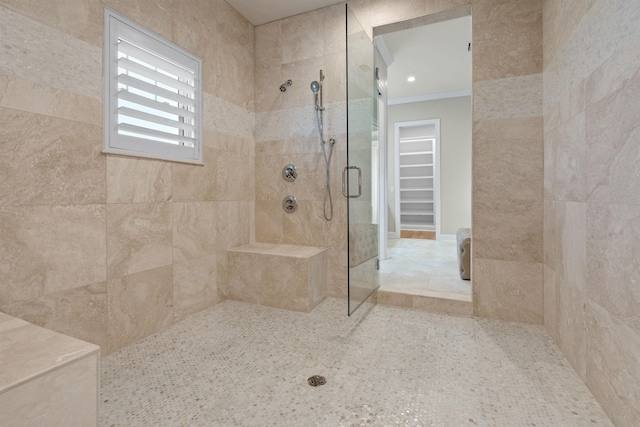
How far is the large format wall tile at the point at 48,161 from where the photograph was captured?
4.41 ft

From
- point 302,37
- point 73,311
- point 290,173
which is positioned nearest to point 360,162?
point 290,173

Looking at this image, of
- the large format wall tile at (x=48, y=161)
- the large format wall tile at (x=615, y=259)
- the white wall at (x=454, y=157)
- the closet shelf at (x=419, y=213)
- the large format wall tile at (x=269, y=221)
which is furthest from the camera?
the closet shelf at (x=419, y=213)

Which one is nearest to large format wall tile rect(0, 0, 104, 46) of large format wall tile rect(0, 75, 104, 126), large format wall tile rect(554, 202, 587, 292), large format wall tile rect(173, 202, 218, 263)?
large format wall tile rect(0, 75, 104, 126)

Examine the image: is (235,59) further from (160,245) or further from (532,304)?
(532,304)

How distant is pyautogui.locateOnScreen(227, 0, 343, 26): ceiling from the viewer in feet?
8.55

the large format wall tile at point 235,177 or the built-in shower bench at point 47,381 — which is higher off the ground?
the large format wall tile at point 235,177

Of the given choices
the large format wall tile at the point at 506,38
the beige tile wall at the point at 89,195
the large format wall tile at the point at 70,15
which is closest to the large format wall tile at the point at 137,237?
the beige tile wall at the point at 89,195

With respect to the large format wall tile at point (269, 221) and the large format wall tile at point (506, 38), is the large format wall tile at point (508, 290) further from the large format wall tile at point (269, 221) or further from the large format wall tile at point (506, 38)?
the large format wall tile at point (269, 221)

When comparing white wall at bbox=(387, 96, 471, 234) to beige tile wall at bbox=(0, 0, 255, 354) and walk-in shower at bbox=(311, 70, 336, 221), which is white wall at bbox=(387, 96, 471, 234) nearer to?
walk-in shower at bbox=(311, 70, 336, 221)

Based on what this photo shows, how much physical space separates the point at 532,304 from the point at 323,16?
289 centimetres

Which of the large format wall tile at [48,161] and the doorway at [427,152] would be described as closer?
the large format wall tile at [48,161]

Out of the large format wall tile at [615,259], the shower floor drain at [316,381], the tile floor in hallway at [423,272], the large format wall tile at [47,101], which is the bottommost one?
the shower floor drain at [316,381]

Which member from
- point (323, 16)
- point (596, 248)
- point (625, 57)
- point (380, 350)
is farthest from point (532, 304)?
point (323, 16)

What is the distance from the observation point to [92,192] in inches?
65.5
